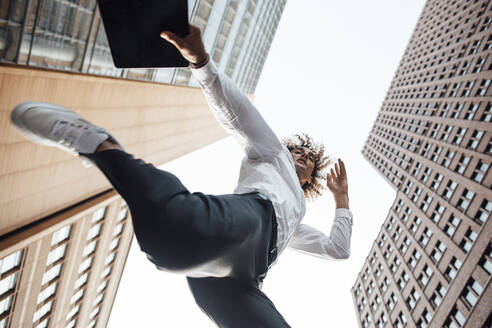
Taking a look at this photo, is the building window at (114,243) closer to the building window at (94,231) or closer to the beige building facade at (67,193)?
the beige building facade at (67,193)

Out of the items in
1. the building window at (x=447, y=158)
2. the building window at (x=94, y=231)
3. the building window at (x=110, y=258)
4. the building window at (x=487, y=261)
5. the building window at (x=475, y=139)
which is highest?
the building window at (x=475, y=139)

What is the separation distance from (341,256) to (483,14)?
5288cm

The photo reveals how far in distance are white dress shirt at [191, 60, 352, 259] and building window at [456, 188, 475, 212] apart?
31050mm

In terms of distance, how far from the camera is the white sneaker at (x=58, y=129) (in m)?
2.02

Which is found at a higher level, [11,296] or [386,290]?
[11,296]

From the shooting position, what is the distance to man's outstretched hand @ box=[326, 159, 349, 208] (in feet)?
13.4

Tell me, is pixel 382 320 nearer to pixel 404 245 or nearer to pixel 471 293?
pixel 404 245

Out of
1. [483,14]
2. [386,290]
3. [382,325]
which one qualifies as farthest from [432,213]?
[483,14]

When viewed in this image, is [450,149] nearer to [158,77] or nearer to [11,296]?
[158,77]

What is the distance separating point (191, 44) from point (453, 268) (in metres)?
33.0

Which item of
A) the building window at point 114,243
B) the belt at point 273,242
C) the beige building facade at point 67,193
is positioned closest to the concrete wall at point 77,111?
the beige building facade at point 67,193

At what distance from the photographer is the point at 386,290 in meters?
36.7

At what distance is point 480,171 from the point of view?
2644 centimetres

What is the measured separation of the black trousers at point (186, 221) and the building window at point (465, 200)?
32.5 metres
